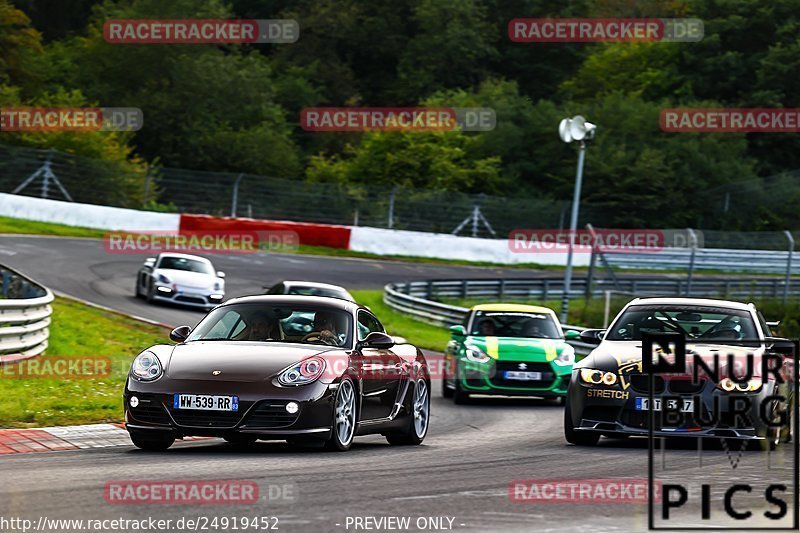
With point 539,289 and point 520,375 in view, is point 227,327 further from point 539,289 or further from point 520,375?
point 539,289

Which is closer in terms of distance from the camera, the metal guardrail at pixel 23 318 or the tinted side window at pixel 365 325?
the tinted side window at pixel 365 325

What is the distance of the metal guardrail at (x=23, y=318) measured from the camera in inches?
682

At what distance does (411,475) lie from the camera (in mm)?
9586

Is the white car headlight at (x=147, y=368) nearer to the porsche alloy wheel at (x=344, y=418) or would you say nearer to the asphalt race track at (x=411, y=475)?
the asphalt race track at (x=411, y=475)

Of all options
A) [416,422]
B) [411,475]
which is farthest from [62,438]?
[411,475]

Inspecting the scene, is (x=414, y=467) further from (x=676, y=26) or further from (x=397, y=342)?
(x=676, y=26)

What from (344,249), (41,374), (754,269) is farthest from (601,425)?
(344,249)

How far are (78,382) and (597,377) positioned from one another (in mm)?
6882

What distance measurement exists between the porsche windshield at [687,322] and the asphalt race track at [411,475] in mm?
1038

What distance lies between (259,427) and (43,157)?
37.5m

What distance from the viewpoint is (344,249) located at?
47.1 meters
